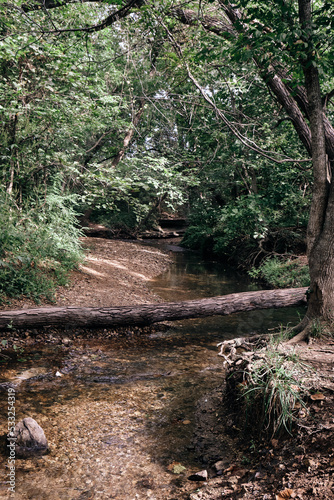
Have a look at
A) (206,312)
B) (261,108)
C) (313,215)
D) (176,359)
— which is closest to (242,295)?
(206,312)

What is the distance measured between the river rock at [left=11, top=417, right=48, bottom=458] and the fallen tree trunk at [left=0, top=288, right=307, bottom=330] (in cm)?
247

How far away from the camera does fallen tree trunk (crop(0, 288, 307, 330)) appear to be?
5.58 meters

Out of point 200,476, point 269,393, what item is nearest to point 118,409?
point 200,476

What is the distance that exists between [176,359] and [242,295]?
232 cm

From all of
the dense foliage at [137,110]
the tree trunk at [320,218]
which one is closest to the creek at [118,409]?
the tree trunk at [320,218]

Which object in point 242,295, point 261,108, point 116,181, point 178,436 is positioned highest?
point 261,108

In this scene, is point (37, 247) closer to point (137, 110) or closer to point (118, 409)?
point (137, 110)

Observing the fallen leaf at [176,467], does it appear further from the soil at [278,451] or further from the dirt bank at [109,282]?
the dirt bank at [109,282]

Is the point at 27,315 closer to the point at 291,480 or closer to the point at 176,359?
the point at 176,359

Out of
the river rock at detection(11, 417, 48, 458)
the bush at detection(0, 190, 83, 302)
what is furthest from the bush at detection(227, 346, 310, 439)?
the bush at detection(0, 190, 83, 302)

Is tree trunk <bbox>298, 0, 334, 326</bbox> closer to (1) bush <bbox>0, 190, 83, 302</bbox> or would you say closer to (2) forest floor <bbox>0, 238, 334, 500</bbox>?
(2) forest floor <bbox>0, 238, 334, 500</bbox>

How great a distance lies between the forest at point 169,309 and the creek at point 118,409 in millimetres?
19

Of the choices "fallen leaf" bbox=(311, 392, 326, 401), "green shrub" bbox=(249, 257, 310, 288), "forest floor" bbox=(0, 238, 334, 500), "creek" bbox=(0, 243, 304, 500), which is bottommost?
"creek" bbox=(0, 243, 304, 500)

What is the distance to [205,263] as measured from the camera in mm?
15672
